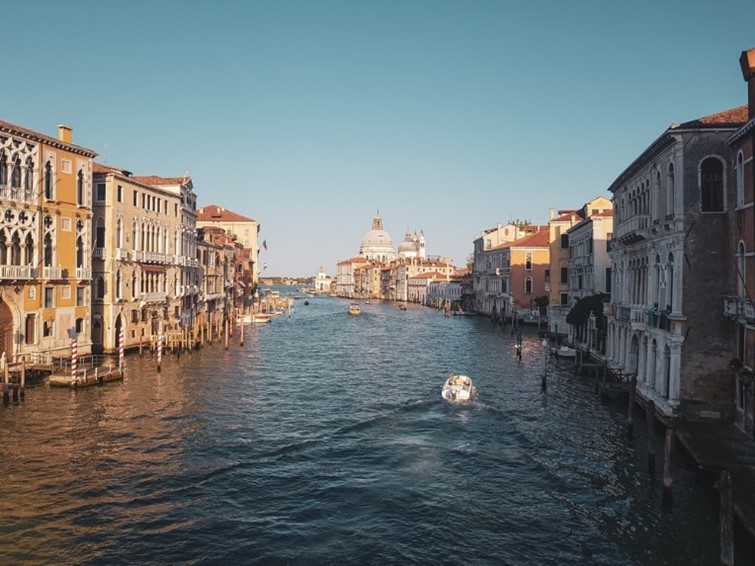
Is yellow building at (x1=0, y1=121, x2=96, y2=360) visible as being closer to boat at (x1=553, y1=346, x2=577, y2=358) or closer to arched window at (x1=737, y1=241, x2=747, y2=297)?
arched window at (x1=737, y1=241, x2=747, y2=297)

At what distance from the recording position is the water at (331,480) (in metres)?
12.9

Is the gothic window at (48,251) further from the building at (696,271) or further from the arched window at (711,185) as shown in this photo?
Result: the arched window at (711,185)

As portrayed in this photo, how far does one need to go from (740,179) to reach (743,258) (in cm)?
235

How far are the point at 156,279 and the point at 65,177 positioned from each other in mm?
11592

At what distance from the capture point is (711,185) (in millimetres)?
19156

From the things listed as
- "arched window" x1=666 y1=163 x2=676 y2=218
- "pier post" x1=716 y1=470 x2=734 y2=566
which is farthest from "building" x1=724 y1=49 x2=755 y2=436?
"pier post" x1=716 y1=470 x2=734 y2=566

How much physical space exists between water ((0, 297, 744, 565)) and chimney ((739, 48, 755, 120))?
10573 mm

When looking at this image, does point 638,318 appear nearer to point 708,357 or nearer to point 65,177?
point 708,357

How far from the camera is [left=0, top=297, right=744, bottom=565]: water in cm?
1295

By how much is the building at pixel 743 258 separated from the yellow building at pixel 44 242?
26.0 m

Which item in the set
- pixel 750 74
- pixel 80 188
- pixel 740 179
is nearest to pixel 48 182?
pixel 80 188

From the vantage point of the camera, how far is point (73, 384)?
26.8 meters

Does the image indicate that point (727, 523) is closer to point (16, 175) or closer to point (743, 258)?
point (743, 258)

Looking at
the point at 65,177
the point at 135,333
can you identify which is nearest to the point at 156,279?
the point at 135,333
